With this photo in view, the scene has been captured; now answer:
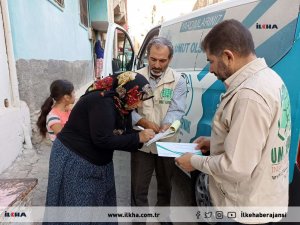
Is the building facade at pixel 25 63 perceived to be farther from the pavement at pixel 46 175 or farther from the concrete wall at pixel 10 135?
the pavement at pixel 46 175

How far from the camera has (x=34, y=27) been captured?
4.54 meters

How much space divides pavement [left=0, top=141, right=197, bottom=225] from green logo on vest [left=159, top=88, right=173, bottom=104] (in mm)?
1307

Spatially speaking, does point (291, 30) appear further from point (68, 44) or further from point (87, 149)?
point (68, 44)

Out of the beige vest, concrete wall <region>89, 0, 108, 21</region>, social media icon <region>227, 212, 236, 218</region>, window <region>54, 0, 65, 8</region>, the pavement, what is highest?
concrete wall <region>89, 0, 108, 21</region>

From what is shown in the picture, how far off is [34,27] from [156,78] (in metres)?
3.24

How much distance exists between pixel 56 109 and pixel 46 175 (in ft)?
4.30

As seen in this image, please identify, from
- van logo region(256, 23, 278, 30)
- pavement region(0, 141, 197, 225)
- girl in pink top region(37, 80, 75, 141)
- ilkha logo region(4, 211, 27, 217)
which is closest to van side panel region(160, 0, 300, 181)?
van logo region(256, 23, 278, 30)

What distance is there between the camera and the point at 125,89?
164 cm

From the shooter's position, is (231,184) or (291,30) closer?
(231,184)

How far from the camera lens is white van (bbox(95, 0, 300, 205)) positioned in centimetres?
170

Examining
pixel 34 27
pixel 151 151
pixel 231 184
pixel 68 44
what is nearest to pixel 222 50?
pixel 231 184

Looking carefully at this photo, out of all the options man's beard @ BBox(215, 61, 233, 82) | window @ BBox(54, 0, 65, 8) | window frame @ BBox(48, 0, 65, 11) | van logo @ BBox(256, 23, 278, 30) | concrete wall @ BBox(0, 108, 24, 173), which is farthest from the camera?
window @ BBox(54, 0, 65, 8)

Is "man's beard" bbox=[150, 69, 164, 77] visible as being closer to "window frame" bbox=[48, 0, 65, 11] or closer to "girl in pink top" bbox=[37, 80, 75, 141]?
"girl in pink top" bbox=[37, 80, 75, 141]

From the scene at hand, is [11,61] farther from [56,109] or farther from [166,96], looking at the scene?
[166,96]
